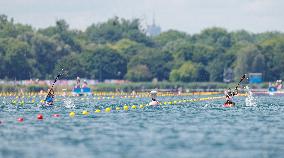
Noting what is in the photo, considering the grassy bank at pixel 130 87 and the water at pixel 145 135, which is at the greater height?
the grassy bank at pixel 130 87

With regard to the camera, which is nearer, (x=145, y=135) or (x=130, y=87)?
(x=145, y=135)

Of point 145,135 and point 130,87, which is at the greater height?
point 130,87

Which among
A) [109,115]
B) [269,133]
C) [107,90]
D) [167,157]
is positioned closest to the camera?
[167,157]

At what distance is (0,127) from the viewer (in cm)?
6225

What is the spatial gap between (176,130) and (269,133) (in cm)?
557

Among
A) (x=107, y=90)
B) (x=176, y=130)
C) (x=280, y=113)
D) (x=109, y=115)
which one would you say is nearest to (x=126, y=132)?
(x=176, y=130)

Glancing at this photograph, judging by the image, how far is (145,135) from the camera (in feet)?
182

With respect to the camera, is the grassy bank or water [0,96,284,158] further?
the grassy bank

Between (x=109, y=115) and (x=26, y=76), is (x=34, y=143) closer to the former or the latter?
(x=109, y=115)

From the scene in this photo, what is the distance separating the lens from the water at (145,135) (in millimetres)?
47281

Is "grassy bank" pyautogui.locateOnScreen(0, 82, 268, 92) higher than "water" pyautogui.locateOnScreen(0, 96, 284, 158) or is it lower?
higher

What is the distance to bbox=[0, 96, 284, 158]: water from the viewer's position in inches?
1861

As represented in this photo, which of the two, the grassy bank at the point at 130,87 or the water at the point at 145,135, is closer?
the water at the point at 145,135

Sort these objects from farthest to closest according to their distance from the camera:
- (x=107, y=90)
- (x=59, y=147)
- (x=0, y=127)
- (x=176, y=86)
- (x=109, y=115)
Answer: (x=176, y=86) → (x=107, y=90) → (x=109, y=115) → (x=0, y=127) → (x=59, y=147)
